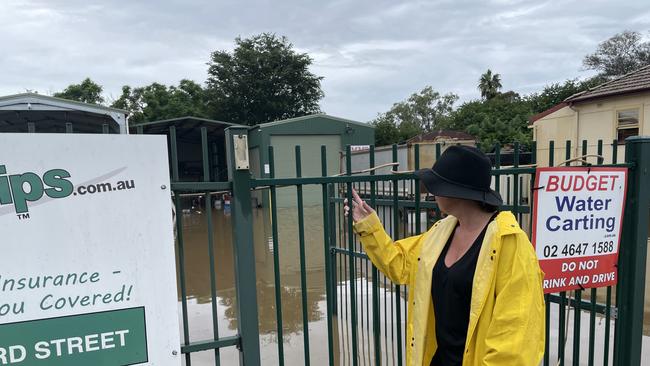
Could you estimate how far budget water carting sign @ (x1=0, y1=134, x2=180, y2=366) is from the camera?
5.03 feet

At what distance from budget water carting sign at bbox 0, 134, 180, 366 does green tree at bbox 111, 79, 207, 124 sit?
38.7 m

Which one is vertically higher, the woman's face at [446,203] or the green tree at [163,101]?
the green tree at [163,101]

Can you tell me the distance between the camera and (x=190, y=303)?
707cm

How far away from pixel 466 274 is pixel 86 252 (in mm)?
1537

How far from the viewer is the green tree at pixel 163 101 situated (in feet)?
127

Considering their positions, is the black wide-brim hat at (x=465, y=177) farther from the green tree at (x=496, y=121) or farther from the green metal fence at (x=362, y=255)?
the green tree at (x=496, y=121)

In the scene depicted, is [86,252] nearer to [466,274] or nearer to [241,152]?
[241,152]

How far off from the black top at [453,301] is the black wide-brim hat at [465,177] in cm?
18

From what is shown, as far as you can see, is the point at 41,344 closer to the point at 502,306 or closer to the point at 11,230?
the point at 11,230

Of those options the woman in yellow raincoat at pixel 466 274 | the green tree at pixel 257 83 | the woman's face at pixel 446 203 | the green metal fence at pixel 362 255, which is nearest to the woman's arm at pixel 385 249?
the woman in yellow raincoat at pixel 466 274

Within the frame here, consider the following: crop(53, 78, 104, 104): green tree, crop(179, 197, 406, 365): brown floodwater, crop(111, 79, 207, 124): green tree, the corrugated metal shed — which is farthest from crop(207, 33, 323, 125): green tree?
crop(179, 197, 406, 365): brown floodwater

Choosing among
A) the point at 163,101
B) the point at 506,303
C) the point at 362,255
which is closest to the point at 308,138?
the point at 362,255

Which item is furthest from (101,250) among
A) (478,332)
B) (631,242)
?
(631,242)

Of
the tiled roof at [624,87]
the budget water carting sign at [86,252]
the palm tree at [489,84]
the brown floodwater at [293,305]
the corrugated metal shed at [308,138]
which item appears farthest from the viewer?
the palm tree at [489,84]
